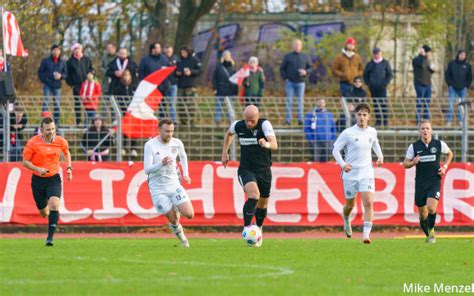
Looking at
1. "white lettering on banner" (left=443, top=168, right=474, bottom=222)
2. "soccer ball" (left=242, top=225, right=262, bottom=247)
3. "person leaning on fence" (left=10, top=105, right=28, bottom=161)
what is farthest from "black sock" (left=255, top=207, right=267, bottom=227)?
"white lettering on banner" (left=443, top=168, right=474, bottom=222)

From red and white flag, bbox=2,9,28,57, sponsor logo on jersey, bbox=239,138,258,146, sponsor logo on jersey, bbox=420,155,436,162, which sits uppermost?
red and white flag, bbox=2,9,28,57

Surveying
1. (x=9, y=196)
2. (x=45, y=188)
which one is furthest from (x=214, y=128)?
(x=45, y=188)

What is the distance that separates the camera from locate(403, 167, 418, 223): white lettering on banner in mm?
28062

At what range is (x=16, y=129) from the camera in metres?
27.1

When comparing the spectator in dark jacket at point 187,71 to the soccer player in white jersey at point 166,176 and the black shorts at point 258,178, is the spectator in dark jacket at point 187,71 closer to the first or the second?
the black shorts at point 258,178

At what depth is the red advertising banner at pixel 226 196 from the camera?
89.0 ft

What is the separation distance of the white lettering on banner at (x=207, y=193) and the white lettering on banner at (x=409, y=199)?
420cm

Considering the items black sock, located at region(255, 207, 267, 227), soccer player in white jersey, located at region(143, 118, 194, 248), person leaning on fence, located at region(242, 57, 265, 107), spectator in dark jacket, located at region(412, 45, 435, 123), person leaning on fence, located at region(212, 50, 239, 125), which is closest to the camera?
soccer player in white jersey, located at region(143, 118, 194, 248)

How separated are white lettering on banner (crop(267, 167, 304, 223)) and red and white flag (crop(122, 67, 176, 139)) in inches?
110

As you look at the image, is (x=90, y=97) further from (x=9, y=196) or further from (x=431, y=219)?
(x=431, y=219)

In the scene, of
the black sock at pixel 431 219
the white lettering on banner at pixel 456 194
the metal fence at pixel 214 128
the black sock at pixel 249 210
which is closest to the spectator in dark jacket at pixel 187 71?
the metal fence at pixel 214 128

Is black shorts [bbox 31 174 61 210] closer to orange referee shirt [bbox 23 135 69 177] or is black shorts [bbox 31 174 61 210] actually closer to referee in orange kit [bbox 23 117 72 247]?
referee in orange kit [bbox 23 117 72 247]

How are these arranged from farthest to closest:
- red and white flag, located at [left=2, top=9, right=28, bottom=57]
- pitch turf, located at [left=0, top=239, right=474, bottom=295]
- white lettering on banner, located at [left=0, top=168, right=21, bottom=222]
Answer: white lettering on banner, located at [left=0, top=168, right=21, bottom=222] < red and white flag, located at [left=2, top=9, right=28, bottom=57] < pitch turf, located at [left=0, top=239, right=474, bottom=295]

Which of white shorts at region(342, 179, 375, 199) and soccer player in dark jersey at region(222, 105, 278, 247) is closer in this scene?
soccer player in dark jersey at region(222, 105, 278, 247)
